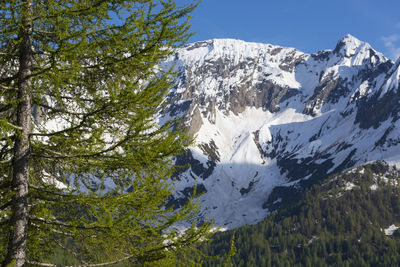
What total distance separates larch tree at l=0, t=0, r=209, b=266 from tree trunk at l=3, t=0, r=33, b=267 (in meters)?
0.02

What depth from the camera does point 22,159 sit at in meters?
7.12

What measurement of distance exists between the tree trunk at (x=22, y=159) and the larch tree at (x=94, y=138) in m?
0.02

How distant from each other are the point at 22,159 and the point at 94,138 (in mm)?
1681

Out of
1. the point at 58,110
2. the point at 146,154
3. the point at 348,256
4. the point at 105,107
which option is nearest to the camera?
the point at 105,107

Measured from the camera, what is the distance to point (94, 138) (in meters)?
6.55

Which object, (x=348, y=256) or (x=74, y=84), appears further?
(x=348, y=256)

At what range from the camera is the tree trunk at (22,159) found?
6758mm

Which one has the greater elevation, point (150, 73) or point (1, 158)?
point (150, 73)

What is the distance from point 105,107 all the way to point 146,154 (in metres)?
1.20

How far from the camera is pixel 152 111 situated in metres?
7.29

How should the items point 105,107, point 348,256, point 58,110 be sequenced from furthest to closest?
1. point 348,256
2. point 58,110
3. point 105,107

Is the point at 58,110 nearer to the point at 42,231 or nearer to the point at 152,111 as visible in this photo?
the point at 152,111

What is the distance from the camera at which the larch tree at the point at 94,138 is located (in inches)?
269

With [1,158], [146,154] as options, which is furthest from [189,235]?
[1,158]
